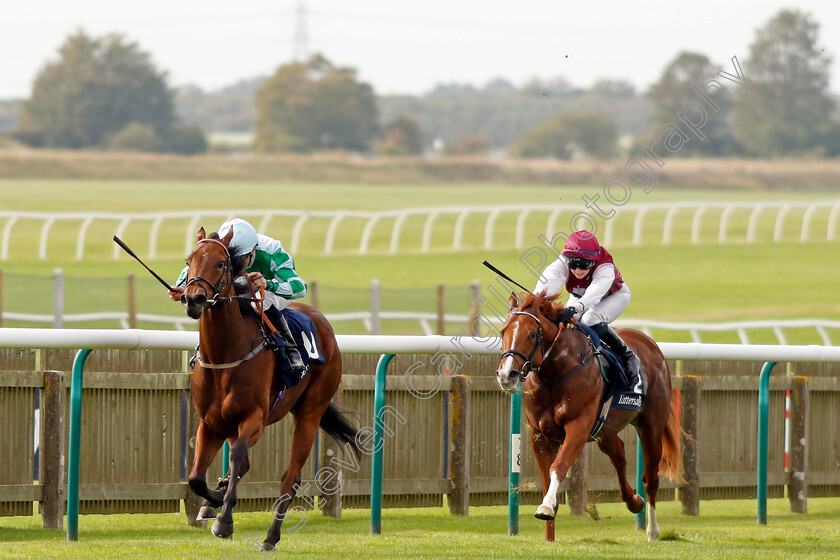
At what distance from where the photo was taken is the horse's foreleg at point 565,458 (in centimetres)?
576

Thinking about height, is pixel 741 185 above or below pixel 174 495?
above

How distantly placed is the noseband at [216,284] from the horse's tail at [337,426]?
1.18 m

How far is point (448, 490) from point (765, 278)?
71.3ft

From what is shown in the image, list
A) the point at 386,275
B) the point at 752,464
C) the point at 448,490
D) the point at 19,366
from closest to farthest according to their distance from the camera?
1. the point at 19,366
2. the point at 448,490
3. the point at 752,464
4. the point at 386,275

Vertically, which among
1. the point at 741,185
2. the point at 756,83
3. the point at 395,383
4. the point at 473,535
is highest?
the point at 756,83

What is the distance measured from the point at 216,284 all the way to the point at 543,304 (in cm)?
170

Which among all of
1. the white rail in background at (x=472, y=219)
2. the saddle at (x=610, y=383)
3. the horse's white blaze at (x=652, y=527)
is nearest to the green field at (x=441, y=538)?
the horse's white blaze at (x=652, y=527)

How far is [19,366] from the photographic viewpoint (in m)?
6.36

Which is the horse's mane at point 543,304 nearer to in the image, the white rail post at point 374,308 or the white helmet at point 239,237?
the white helmet at point 239,237

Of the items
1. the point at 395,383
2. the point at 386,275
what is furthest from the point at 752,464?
the point at 386,275

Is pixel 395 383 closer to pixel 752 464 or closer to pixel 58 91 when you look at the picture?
pixel 752 464

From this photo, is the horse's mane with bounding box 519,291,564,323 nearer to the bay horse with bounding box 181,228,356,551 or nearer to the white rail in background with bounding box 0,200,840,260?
the bay horse with bounding box 181,228,356,551

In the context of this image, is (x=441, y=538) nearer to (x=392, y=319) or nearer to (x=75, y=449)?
(x=75, y=449)

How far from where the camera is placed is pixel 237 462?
5.31 metres
